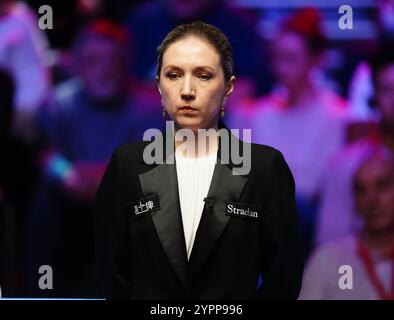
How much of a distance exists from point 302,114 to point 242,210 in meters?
2.48

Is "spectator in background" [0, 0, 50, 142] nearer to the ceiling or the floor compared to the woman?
nearer to the ceiling

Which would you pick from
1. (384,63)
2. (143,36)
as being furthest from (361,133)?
(143,36)

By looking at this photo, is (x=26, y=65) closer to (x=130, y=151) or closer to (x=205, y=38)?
(x=130, y=151)

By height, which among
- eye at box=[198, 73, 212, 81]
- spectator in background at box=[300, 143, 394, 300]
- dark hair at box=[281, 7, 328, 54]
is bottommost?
spectator in background at box=[300, 143, 394, 300]

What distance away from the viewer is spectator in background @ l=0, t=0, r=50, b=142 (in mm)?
4734

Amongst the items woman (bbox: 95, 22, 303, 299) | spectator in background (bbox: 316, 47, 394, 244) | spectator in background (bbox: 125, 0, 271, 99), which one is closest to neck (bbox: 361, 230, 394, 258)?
spectator in background (bbox: 316, 47, 394, 244)

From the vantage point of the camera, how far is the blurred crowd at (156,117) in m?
4.58

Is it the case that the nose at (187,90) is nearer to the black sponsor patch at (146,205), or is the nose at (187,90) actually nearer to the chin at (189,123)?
the chin at (189,123)

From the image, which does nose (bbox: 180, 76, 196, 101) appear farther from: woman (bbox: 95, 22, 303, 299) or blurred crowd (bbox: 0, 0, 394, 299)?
blurred crowd (bbox: 0, 0, 394, 299)

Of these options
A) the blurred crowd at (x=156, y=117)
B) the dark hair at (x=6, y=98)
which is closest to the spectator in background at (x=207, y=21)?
the blurred crowd at (x=156, y=117)

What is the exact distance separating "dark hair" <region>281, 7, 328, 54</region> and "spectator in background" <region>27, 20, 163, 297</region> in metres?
0.94

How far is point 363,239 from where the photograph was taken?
4605 mm

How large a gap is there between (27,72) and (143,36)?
74 cm

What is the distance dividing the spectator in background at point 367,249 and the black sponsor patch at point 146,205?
90.0 inches
